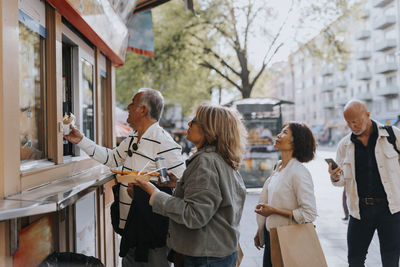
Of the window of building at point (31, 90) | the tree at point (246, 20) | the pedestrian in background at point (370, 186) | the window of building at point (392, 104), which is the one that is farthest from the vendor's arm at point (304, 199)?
the window of building at point (392, 104)

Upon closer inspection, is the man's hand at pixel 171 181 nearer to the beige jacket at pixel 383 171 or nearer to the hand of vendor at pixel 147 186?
the hand of vendor at pixel 147 186

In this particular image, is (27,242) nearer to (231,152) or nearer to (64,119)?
(64,119)

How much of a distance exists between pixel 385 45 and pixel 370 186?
1735 inches

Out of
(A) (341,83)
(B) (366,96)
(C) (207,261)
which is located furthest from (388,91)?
(C) (207,261)

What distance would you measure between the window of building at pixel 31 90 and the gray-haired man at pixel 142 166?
0.37m

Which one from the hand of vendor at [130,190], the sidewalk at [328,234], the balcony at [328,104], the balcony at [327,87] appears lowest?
the sidewalk at [328,234]

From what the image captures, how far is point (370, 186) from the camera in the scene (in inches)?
142

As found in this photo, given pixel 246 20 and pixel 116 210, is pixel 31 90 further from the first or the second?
pixel 246 20

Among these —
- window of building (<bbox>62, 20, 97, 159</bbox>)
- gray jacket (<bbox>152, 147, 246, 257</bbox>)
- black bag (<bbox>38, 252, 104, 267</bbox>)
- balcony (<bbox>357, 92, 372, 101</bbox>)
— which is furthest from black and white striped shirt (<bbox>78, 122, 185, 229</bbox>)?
balcony (<bbox>357, 92, 372, 101</bbox>)

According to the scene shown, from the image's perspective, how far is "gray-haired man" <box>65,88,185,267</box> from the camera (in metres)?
2.66

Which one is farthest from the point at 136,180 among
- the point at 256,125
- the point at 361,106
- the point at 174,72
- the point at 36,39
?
the point at 174,72

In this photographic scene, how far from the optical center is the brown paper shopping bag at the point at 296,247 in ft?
9.02

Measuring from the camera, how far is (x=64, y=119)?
2.95 metres

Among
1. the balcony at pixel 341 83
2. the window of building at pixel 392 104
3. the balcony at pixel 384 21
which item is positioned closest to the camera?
the balcony at pixel 384 21
